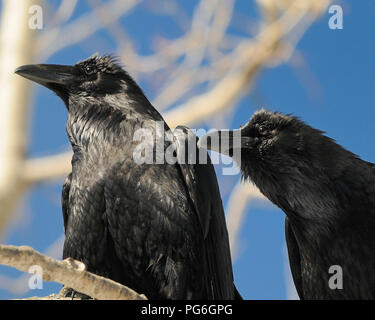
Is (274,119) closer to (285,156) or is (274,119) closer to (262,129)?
(262,129)

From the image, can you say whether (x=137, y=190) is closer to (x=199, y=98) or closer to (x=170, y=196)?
(x=170, y=196)

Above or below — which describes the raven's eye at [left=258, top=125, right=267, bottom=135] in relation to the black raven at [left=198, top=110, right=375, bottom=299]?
above

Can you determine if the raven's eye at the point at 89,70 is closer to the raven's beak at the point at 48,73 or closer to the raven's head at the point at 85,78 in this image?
the raven's head at the point at 85,78

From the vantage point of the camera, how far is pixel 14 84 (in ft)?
26.8

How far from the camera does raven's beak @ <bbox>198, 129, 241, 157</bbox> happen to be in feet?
14.1

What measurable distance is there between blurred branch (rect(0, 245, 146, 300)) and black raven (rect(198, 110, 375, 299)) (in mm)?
1529

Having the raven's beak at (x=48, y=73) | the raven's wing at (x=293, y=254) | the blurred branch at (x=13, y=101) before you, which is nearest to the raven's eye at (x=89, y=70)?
the raven's beak at (x=48, y=73)

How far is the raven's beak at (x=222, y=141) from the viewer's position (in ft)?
14.1

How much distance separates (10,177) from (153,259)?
423 centimetres

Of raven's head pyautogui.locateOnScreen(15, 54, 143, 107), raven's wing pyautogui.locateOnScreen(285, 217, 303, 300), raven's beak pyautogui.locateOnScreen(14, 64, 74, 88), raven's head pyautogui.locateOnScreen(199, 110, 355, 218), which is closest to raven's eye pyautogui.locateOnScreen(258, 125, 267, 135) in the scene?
raven's head pyautogui.locateOnScreen(199, 110, 355, 218)

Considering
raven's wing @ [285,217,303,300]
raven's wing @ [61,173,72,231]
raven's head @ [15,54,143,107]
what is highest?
raven's head @ [15,54,143,107]

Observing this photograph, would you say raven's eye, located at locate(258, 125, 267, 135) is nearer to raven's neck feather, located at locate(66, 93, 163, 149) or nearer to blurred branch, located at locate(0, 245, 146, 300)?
raven's neck feather, located at locate(66, 93, 163, 149)

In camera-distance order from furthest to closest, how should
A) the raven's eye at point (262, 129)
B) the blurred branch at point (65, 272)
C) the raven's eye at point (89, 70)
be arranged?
the raven's eye at point (89, 70) < the raven's eye at point (262, 129) < the blurred branch at point (65, 272)
